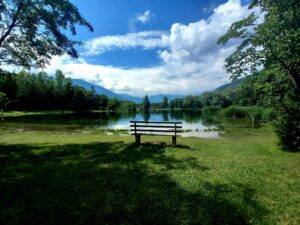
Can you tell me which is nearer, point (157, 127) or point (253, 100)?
point (157, 127)

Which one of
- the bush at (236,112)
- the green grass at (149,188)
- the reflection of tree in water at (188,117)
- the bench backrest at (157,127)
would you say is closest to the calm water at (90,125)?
the reflection of tree in water at (188,117)

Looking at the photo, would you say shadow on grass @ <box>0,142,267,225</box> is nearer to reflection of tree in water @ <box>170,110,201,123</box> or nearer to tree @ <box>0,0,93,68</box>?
tree @ <box>0,0,93,68</box>

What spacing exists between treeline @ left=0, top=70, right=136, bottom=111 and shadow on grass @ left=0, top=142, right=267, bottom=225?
290 ft

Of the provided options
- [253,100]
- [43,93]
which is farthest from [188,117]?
[43,93]

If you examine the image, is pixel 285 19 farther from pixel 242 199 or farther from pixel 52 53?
pixel 52 53

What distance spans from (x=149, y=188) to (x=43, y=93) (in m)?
111

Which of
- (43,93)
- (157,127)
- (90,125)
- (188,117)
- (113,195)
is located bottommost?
(188,117)

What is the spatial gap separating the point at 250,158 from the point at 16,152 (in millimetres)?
14612

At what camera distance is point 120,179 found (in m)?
9.86

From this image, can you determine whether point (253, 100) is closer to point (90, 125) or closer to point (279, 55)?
point (90, 125)

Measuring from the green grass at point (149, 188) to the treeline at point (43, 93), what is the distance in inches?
3460

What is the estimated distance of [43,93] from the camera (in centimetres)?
10850

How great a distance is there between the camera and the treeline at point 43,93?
3878 inches

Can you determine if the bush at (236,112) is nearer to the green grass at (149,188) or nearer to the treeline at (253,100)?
the treeline at (253,100)
